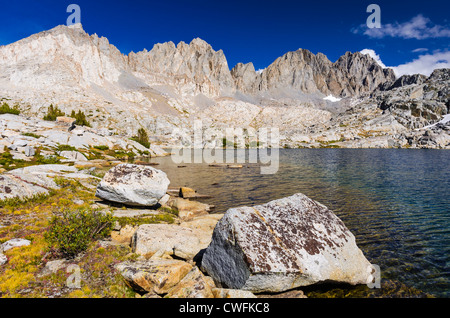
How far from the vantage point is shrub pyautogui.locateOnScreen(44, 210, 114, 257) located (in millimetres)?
10695

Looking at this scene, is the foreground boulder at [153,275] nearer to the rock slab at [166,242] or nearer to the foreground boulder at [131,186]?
the rock slab at [166,242]

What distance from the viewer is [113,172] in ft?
64.1

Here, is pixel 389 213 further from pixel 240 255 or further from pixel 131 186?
pixel 131 186

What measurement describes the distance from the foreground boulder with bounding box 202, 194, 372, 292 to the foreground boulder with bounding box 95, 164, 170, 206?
11020 millimetres

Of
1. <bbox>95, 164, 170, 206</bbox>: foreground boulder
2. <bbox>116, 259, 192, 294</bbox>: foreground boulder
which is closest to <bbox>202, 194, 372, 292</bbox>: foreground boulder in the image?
<bbox>116, 259, 192, 294</bbox>: foreground boulder

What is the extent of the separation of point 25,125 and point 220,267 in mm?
81623

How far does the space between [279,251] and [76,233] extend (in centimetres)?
1021

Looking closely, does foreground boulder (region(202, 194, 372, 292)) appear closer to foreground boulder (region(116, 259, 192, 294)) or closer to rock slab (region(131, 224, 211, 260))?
foreground boulder (region(116, 259, 192, 294))

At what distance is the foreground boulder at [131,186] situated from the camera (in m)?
19.0

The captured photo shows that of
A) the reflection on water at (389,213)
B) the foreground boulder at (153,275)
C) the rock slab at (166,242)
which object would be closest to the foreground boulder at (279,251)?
the foreground boulder at (153,275)

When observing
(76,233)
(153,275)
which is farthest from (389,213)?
(76,233)

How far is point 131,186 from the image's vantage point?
62.6ft
